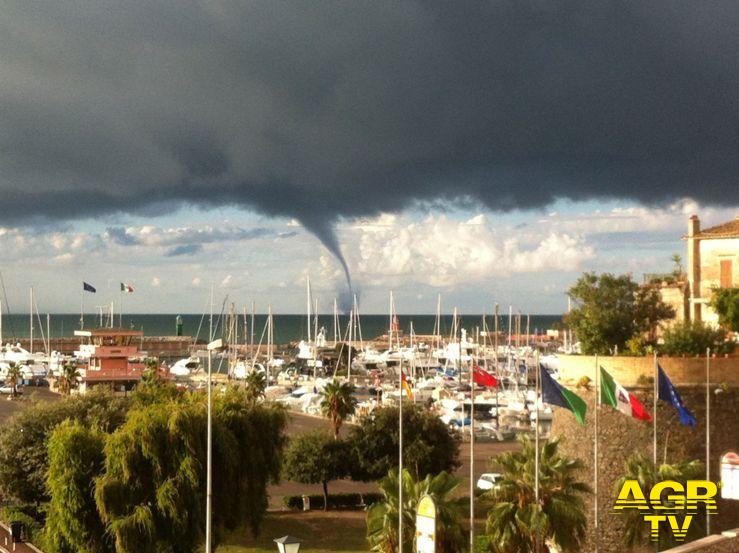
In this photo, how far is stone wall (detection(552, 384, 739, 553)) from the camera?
38.8 meters

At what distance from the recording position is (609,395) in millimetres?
31281

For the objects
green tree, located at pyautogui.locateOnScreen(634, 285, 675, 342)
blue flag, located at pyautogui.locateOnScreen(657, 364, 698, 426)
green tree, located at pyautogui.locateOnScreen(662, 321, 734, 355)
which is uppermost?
green tree, located at pyautogui.locateOnScreen(634, 285, 675, 342)

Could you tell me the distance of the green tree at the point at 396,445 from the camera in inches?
1896

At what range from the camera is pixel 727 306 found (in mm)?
44469

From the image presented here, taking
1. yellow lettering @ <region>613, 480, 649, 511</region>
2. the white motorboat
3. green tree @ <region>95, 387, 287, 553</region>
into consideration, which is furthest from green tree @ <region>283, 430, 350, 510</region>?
the white motorboat

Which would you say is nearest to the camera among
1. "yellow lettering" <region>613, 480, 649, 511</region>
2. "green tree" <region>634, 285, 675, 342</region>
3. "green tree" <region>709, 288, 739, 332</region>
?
"yellow lettering" <region>613, 480, 649, 511</region>

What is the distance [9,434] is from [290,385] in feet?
225

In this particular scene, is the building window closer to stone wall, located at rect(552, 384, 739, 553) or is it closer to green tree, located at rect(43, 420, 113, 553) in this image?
stone wall, located at rect(552, 384, 739, 553)

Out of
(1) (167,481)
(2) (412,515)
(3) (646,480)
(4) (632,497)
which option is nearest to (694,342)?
(3) (646,480)

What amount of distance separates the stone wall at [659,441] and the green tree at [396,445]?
34.0ft

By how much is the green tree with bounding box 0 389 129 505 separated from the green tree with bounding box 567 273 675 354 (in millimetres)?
21681

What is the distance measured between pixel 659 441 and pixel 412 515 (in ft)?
51.5

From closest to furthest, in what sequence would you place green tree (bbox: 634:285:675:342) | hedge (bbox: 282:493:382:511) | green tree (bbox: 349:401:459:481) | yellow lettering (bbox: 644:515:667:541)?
yellow lettering (bbox: 644:515:667:541) → green tree (bbox: 634:285:675:342) → hedge (bbox: 282:493:382:511) → green tree (bbox: 349:401:459:481)

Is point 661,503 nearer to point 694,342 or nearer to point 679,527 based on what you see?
point 679,527
